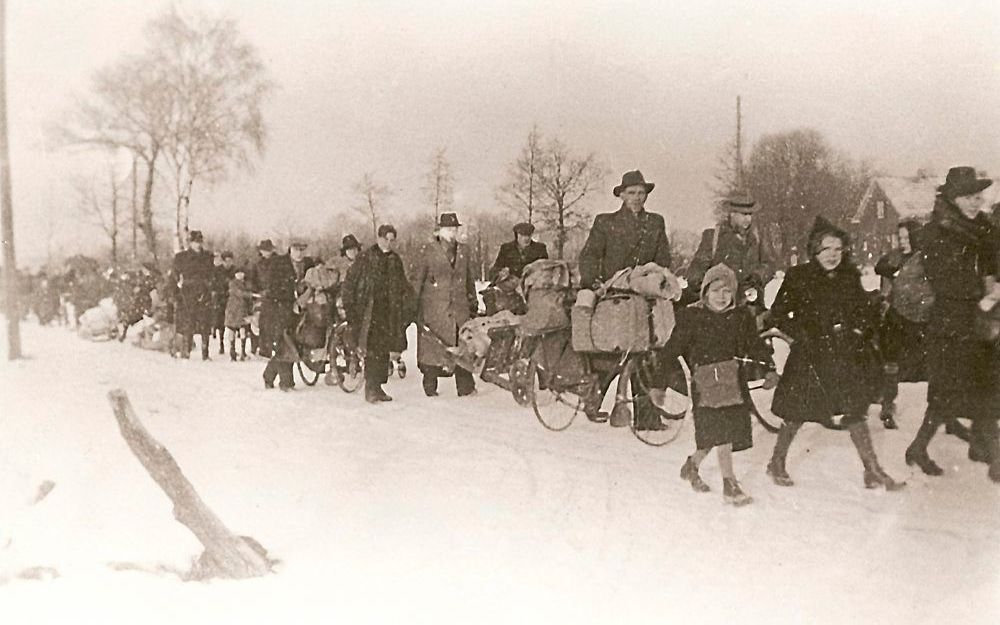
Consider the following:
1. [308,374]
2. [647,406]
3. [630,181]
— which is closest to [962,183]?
[630,181]

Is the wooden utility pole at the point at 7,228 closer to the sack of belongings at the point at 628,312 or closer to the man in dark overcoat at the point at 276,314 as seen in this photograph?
the man in dark overcoat at the point at 276,314

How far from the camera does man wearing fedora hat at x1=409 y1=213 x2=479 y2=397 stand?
3648 millimetres

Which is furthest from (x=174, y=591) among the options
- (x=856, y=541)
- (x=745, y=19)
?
(x=745, y=19)

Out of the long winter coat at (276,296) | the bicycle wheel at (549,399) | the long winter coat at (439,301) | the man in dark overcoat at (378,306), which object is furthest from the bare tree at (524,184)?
the long winter coat at (276,296)

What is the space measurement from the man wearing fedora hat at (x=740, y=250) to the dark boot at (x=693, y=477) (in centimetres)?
70

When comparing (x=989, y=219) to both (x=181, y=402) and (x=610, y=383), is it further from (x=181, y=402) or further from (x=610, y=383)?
(x=181, y=402)

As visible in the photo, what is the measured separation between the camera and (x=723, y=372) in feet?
10.3

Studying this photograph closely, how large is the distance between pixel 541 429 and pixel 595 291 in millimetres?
718

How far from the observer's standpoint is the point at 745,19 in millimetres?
3289

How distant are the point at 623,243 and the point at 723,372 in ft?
2.22

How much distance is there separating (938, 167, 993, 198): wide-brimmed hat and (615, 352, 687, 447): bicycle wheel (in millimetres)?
1342

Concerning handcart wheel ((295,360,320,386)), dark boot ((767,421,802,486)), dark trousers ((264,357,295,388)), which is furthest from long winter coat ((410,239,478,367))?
dark boot ((767,421,802,486))

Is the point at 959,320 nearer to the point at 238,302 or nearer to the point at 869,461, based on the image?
the point at 869,461

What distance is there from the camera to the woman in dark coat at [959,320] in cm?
298
